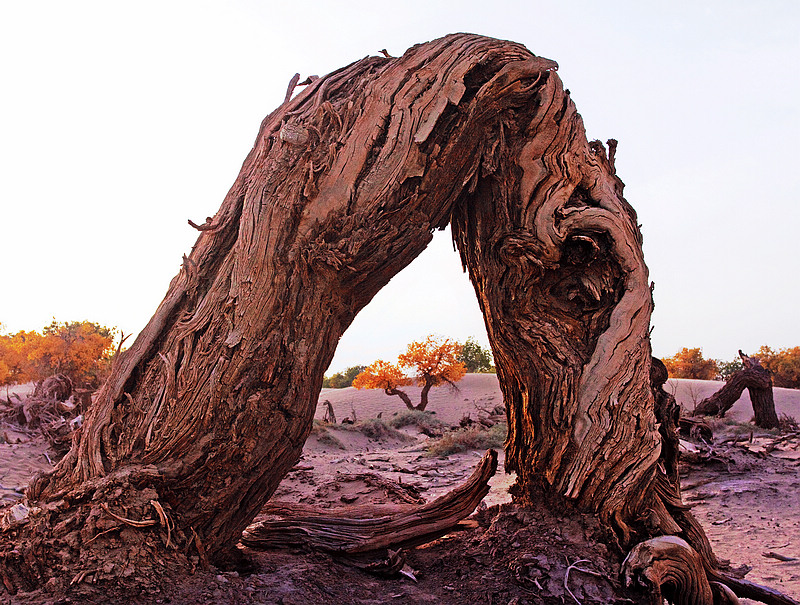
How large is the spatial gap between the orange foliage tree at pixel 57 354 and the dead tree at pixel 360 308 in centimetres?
1624

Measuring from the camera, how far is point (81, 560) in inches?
125

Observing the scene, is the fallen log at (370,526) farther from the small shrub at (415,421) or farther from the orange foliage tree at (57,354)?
the orange foliage tree at (57,354)

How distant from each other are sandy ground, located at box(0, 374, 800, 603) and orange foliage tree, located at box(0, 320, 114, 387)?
1023 cm

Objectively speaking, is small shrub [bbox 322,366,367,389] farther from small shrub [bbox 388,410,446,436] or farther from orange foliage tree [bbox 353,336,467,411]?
small shrub [bbox 388,410,446,436]

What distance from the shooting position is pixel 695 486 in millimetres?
7734

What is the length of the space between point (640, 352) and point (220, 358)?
280 centimetres

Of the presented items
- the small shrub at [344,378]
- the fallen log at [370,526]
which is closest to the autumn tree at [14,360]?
the fallen log at [370,526]

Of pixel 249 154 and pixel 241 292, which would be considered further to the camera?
pixel 249 154

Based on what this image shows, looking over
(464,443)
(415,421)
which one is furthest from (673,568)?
(415,421)

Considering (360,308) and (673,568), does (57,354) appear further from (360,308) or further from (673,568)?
(673,568)

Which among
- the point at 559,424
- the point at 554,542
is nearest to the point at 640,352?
the point at 559,424

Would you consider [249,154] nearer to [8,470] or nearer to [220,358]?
[220,358]

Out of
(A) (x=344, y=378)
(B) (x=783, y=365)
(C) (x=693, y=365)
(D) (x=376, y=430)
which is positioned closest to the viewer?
(D) (x=376, y=430)

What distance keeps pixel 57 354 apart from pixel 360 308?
18.9 metres
